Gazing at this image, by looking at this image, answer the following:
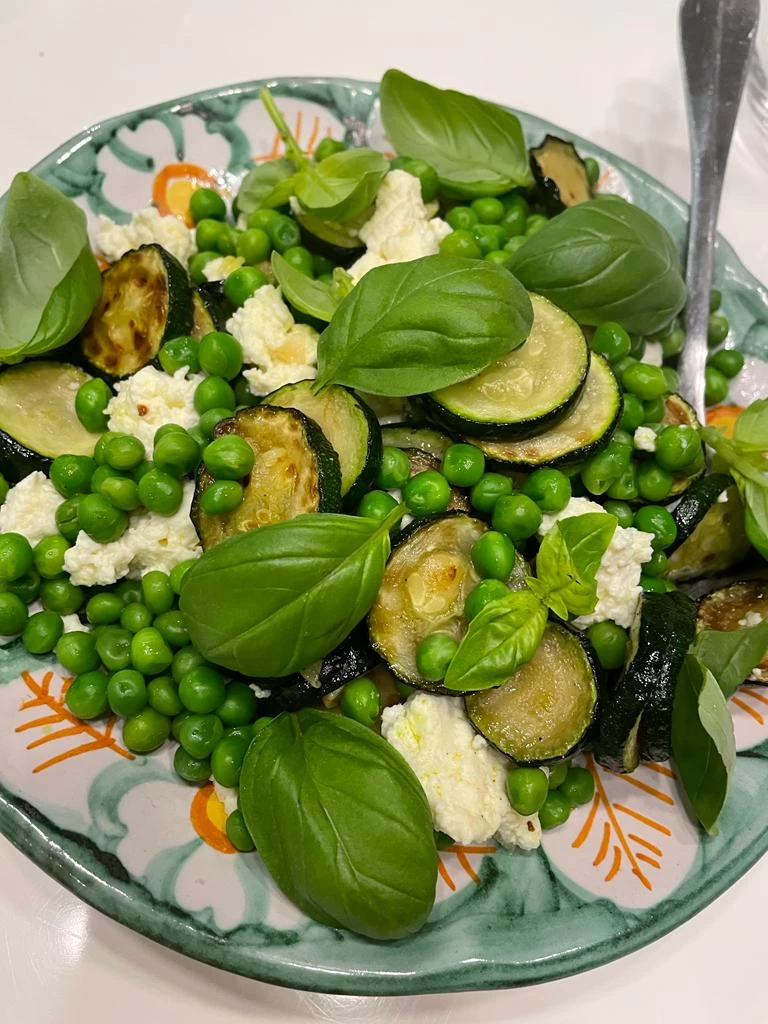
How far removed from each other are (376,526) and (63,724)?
2.88ft

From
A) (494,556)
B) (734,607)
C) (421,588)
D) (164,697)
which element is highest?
(494,556)

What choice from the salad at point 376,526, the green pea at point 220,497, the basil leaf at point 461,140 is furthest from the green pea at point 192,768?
the basil leaf at point 461,140

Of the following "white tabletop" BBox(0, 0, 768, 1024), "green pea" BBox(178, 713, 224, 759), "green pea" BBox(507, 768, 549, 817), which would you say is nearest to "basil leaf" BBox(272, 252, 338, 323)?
"green pea" BBox(178, 713, 224, 759)

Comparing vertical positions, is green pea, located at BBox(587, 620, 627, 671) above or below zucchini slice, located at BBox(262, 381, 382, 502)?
below

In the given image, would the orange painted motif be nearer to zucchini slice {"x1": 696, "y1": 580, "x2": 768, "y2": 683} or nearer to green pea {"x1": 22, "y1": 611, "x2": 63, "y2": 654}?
green pea {"x1": 22, "y1": 611, "x2": 63, "y2": 654}

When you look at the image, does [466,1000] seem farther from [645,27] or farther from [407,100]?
[645,27]

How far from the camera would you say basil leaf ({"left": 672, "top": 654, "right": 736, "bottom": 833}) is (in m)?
1.76

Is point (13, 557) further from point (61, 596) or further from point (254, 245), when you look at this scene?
point (254, 245)

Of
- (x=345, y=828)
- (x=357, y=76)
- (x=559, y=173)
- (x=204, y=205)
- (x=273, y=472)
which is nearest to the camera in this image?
(x=345, y=828)

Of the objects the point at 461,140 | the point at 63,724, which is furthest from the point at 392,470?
the point at 461,140

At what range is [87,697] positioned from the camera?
187cm

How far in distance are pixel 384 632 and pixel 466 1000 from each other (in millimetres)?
955

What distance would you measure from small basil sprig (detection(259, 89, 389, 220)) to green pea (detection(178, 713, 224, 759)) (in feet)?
4.83

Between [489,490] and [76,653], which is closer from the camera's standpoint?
[76,653]
